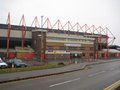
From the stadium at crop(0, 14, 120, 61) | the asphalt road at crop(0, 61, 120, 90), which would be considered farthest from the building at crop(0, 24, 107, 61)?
the asphalt road at crop(0, 61, 120, 90)

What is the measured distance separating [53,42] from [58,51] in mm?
3383

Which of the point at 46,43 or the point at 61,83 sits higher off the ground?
the point at 46,43

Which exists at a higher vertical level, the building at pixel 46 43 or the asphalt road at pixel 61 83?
the building at pixel 46 43

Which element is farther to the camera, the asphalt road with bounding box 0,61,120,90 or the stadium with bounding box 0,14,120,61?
the stadium with bounding box 0,14,120,61

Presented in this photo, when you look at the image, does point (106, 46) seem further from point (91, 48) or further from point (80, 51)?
point (80, 51)

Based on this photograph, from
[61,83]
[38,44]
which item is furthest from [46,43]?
[61,83]

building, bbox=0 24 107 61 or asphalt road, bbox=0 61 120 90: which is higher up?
building, bbox=0 24 107 61

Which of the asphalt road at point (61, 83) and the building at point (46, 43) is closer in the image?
the asphalt road at point (61, 83)

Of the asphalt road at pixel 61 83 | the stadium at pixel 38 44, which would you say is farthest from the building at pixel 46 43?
the asphalt road at pixel 61 83

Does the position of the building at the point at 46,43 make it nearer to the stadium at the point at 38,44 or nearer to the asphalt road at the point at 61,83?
the stadium at the point at 38,44

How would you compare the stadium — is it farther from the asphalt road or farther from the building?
the asphalt road

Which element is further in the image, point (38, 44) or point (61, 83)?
point (38, 44)

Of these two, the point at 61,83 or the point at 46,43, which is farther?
the point at 46,43

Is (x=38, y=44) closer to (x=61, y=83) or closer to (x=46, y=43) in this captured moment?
(x=46, y=43)
